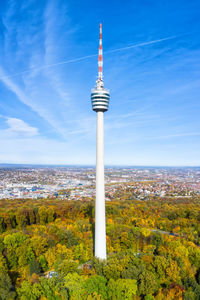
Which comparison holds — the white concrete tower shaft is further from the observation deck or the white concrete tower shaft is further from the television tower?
the observation deck

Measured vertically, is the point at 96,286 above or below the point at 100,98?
below

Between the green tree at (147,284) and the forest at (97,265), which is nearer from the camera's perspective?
the forest at (97,265)

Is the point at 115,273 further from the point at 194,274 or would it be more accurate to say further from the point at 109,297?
the point at 194,274

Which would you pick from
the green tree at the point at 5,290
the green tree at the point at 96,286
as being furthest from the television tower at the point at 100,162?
the green tree at the point at 5,290

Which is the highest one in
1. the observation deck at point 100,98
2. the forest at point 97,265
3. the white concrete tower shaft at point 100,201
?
the observation deck at point 100,98

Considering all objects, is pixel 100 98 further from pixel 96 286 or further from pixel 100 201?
pixel 96 286

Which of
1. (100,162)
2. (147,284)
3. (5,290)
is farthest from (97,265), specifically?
(100,162)

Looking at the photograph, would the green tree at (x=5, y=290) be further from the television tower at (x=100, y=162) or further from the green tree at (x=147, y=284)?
the television tower at (x=100, y=162)

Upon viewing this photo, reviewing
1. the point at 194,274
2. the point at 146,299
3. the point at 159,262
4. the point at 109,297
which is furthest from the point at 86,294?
the point at 194,274
